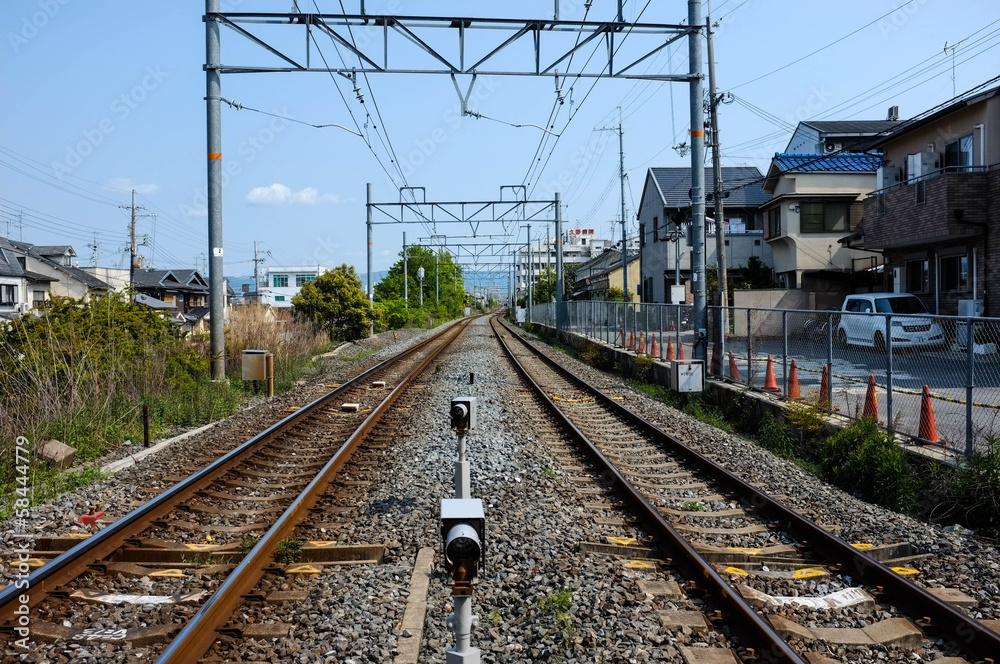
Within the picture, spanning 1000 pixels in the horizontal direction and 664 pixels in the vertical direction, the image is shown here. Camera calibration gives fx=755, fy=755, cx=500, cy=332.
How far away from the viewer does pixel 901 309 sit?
832 inches

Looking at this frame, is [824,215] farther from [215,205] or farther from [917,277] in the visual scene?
[215,205]

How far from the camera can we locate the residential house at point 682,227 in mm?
41219

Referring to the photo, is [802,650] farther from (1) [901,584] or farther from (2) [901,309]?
(2) [901,309]

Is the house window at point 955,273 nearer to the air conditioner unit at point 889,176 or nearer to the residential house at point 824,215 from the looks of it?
the air conditioner unit at point 889,176

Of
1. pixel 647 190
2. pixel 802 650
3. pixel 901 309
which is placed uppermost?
pixel 647 190

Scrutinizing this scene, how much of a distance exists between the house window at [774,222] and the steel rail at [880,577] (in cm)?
2745

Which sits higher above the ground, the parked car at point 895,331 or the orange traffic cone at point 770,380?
the parked car at point 895,331

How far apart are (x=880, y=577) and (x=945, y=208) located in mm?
17999

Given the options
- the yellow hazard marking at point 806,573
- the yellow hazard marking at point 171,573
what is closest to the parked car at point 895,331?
the yellow hazard marking at point 806,573

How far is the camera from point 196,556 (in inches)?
216

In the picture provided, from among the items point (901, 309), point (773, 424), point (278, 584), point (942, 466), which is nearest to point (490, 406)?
point (773, 424)

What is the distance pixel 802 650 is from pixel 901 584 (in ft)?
3.89

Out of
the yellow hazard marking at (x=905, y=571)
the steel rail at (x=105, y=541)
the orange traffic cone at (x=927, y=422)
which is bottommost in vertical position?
the yellow hazard marking at (x=905, y=571)

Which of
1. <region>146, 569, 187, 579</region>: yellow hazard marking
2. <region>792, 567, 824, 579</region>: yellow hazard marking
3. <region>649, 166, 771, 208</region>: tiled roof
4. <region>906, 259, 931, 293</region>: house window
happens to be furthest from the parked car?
<region>649, 166, 771, 208</region>: tiled roof
